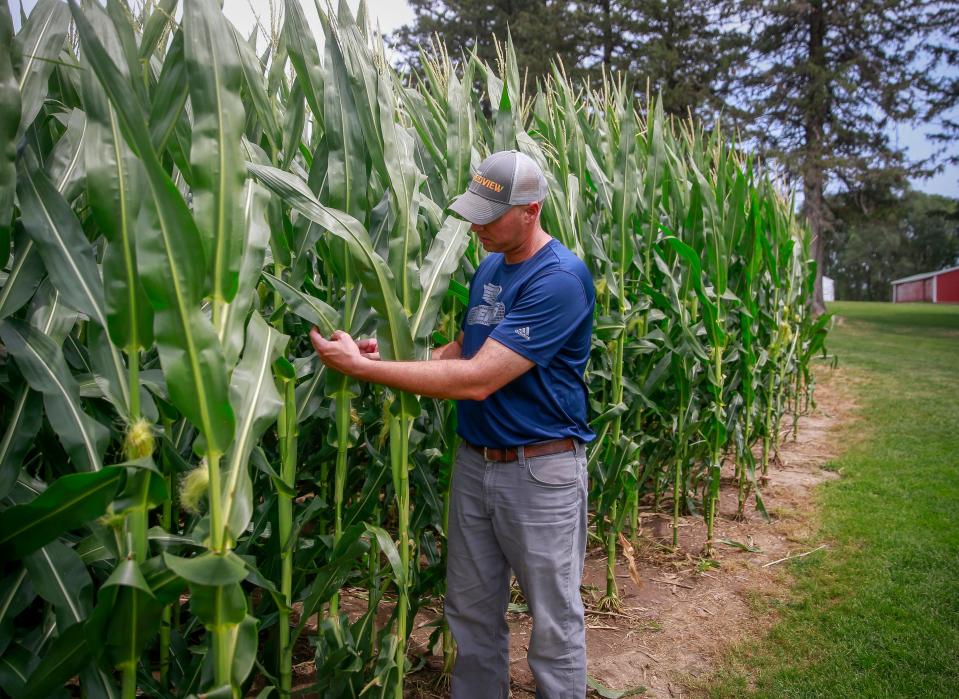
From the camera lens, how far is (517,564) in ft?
8.70

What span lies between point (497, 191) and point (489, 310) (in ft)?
1.42

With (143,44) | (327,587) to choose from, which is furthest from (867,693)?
(143,44)

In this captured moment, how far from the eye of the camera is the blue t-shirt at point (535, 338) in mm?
2424

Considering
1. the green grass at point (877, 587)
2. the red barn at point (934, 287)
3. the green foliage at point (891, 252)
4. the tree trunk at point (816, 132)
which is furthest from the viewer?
the green foliage at point (891, 252)

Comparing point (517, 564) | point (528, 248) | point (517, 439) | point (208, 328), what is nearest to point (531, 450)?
point (517, 439)

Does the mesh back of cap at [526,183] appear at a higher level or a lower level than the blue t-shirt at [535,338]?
higher

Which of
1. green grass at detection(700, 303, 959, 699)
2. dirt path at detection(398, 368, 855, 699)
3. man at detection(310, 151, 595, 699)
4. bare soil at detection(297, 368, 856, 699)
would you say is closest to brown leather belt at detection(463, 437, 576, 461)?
man at detection(310, 151, 595, 699)

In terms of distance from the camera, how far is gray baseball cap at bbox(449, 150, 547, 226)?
2.41 m

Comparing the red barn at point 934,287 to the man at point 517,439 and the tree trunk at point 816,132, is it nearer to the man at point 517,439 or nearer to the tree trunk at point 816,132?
the tree trunk at point 816,132

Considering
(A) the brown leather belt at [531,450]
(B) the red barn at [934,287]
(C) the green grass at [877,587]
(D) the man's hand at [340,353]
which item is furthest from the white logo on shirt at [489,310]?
(B) the red barn at [934,287]

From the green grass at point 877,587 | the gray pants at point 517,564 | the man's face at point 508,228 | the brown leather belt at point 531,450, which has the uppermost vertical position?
the man's face at point 508,228

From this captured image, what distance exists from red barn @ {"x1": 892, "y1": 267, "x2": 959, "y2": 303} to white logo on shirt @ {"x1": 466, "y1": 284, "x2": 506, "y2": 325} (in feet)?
190

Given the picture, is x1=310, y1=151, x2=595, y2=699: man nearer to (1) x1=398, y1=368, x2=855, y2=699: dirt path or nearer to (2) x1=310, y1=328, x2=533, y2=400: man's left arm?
(2) x1=310, y1=328, x2=533, y2=400: man's left arm

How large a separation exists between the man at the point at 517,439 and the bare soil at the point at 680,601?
564 mm
